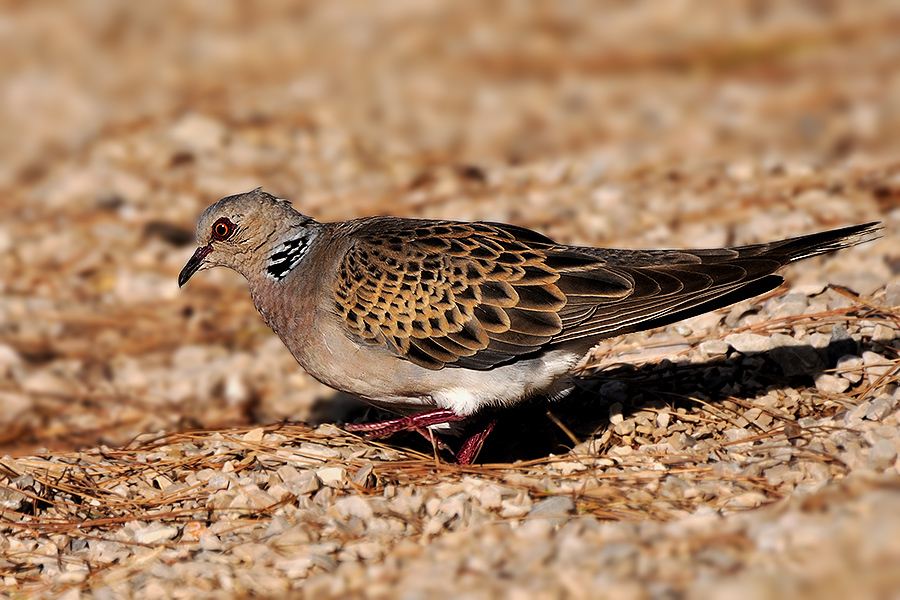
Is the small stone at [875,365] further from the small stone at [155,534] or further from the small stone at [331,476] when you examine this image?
the small stone at [155,534]

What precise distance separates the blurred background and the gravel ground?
0.04 m

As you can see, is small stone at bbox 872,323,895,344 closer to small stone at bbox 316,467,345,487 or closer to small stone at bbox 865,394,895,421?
small stone at bbox 865,394,895,421

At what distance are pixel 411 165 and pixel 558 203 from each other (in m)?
2.04

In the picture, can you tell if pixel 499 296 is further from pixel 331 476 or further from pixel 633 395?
pixel 331 476

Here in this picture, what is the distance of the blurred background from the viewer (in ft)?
26.1

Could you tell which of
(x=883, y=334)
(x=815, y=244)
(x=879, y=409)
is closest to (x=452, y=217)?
(x=883, y=334)

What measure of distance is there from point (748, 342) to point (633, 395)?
0.78 meters

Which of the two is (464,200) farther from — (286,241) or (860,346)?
(860,346)

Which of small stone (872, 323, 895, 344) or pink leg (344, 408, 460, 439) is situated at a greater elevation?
small stone (872, 323, 895, 344)

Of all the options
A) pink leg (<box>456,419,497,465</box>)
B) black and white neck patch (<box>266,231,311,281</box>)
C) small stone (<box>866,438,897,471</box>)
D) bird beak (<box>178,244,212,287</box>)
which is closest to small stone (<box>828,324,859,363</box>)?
small stone (<box>866,438,897,471</box>)

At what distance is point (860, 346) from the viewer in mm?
5641

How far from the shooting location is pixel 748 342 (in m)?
5.95

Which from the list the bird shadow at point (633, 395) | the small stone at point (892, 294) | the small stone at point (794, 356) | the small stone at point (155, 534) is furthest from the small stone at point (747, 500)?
the small stone at point (155, 534)

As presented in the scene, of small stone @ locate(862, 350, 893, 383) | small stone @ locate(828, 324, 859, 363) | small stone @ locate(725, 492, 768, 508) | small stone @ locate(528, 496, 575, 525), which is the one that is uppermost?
small stone @ locate(828, 324, 859, 363)
